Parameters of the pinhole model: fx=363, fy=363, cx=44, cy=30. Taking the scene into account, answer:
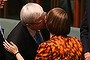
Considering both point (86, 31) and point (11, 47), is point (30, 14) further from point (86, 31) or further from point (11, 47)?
point (86, 31)

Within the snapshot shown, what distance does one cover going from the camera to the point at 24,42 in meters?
3.66

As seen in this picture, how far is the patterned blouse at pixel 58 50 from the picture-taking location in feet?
10.6

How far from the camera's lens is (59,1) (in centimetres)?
952

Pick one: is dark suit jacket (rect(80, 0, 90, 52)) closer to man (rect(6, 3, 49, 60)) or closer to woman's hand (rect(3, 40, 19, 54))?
man (rect(6, 3, 49, 60))

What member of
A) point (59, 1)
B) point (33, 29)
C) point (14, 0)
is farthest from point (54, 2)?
point (33, 29)

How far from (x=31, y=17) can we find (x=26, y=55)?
0.39 metres

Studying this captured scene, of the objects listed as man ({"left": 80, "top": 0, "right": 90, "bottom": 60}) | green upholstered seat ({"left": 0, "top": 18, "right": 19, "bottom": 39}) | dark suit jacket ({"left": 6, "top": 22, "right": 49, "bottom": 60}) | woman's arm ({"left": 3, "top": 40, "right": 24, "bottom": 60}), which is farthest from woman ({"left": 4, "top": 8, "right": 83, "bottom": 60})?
green upholstered seat ({"left": 0, "top": 18, "right": 19, "bottom": 39})

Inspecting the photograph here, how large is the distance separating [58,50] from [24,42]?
21.3 inches

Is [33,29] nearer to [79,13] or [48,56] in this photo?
[48,56]

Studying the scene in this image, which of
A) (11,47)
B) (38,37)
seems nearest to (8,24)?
(38,37)

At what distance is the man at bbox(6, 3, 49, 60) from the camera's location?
3.62 metres

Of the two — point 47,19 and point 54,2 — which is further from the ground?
point 47,19

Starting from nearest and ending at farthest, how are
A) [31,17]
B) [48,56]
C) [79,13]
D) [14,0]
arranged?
[48,56] → [31,17] → [79,13] → [14,0]

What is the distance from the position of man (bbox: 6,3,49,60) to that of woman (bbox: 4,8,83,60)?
0.27 metres
